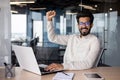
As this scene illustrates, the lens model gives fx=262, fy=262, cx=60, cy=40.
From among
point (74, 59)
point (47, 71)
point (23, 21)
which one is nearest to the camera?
point (47, 71)

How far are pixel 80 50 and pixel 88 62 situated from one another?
0.84 feet

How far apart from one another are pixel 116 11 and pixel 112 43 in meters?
0.90

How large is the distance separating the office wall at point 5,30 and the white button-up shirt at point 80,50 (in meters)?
3.05

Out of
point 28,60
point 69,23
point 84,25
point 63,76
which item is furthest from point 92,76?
point 69,23

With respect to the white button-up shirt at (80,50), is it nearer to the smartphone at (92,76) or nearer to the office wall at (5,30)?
the smartphone at (92,76)

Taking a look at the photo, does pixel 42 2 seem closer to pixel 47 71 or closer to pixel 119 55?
pixel 119 55

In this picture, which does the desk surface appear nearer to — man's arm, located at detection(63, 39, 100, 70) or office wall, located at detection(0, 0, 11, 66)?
man's arm, located at detection(63, 39, 100, 70)

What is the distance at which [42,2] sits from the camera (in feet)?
23.8

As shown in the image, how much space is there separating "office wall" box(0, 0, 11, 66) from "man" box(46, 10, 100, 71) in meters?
3.10

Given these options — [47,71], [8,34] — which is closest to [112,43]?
[8,34]

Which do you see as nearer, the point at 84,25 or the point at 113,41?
the point at 84,25

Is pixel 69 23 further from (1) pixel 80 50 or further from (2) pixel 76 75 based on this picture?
(2) pixel 76 75

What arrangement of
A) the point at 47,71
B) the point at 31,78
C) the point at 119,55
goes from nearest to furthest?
1. the point at 31,78
2. the point at 47,71
3. the point at 119,55

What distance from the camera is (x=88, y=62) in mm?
2635
